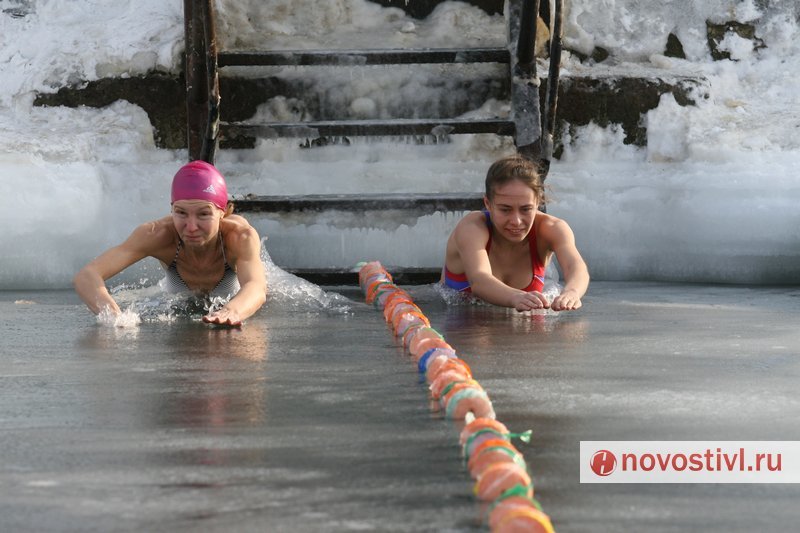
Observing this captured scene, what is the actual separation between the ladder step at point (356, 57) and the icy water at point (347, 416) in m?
2.00

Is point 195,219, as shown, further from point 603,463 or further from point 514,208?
point 603,463

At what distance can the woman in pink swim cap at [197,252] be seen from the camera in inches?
191

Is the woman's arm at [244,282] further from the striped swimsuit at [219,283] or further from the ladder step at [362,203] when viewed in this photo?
the ladder step at [362,203]

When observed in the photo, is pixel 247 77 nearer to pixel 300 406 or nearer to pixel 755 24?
pixel 755 24

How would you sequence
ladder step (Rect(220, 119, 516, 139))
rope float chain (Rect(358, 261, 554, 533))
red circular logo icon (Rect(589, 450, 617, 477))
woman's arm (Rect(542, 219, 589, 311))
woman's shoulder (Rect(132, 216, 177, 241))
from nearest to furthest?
rope float chain (Rect(358, 261, 554, 533))
red circular logo icon (Rect(589, 450, 617, 477))
woman's arm (Rect(542, 219, 589, 311))
woman's shoulder (Rect(132, 216, 177, 241))
ladder step (Rect(220, 119, 516, 139))

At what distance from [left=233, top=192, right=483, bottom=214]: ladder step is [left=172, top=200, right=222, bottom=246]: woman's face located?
2.43ft

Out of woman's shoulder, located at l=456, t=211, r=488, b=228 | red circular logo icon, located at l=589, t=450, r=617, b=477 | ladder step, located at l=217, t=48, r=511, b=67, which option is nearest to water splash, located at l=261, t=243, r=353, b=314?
woman's shoulder, located at l=456, t=211, r=488, b=228

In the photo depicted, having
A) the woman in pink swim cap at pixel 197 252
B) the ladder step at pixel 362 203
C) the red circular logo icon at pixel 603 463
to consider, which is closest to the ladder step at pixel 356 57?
the ladder step at pixel 362 203

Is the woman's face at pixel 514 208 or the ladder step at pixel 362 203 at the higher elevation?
the woman's face at pixel 514 208

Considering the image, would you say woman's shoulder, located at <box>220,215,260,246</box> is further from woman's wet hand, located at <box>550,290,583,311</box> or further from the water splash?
woman's wet hand, located at <box>550,290,583,311</box>

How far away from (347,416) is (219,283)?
2.85 meters

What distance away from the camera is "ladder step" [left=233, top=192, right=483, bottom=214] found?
589 cm

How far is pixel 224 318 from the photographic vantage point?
4410 mm

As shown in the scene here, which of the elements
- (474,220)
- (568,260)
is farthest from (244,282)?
(568,260)
